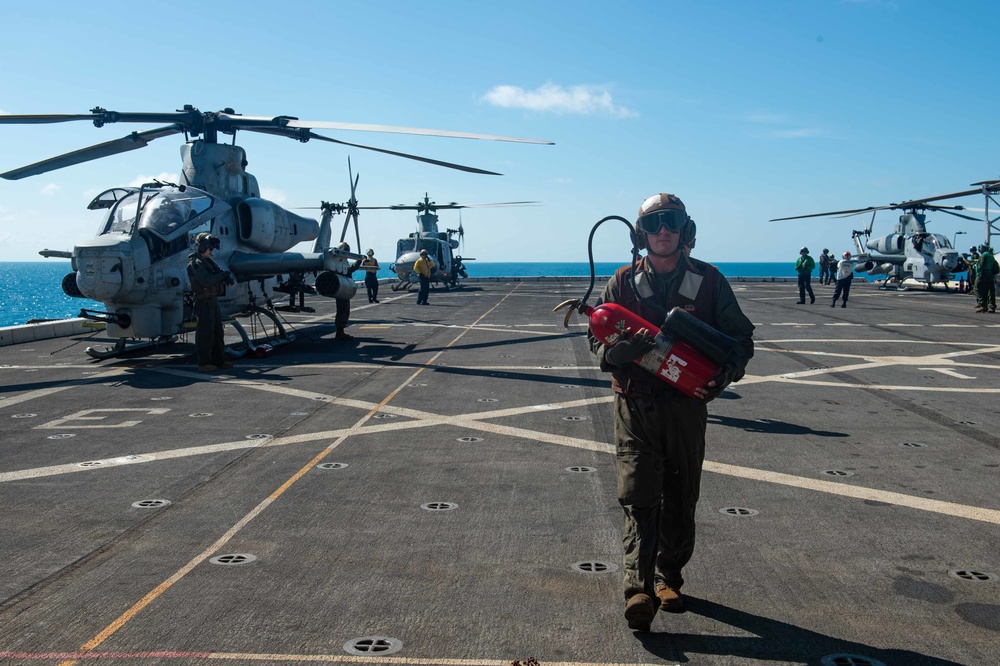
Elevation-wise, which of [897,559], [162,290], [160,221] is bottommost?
[897,559]

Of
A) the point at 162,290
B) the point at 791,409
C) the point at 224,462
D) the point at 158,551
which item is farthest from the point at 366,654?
the point at 162,290

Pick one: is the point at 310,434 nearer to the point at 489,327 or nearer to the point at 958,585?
the point at 958,585

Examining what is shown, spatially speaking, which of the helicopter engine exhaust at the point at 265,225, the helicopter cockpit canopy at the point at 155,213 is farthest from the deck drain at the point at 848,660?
the helicopter engine exhaust at the point at 265,225

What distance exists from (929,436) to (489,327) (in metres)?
15.0

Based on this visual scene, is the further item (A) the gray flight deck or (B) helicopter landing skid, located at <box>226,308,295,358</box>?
(B) helicopter landing skid, located at <box>226,308,295,358</box>

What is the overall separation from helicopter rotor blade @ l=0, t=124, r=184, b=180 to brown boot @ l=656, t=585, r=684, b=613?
15326 millimetres

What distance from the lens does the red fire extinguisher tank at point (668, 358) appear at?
4.41m

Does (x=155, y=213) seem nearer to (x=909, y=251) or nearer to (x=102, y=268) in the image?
(x=102, y=268)

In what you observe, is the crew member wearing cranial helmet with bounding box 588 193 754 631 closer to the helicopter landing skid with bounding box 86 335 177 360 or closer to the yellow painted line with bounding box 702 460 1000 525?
the yellow painted line with bounding box 702 460 1000 525

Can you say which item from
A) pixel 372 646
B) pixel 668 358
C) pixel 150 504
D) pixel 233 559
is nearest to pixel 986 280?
pixel 668 358

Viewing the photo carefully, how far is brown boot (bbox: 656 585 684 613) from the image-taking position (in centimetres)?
452

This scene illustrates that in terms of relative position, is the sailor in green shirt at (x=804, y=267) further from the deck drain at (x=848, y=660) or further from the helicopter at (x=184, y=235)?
the deck drain at (x=848, y=660)

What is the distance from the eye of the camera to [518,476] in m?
7.43

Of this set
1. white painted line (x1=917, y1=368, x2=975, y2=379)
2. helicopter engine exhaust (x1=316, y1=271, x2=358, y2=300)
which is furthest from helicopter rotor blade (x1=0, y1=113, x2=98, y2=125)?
white painted line (x1=917, y1=368, x2=975, y2=379)
